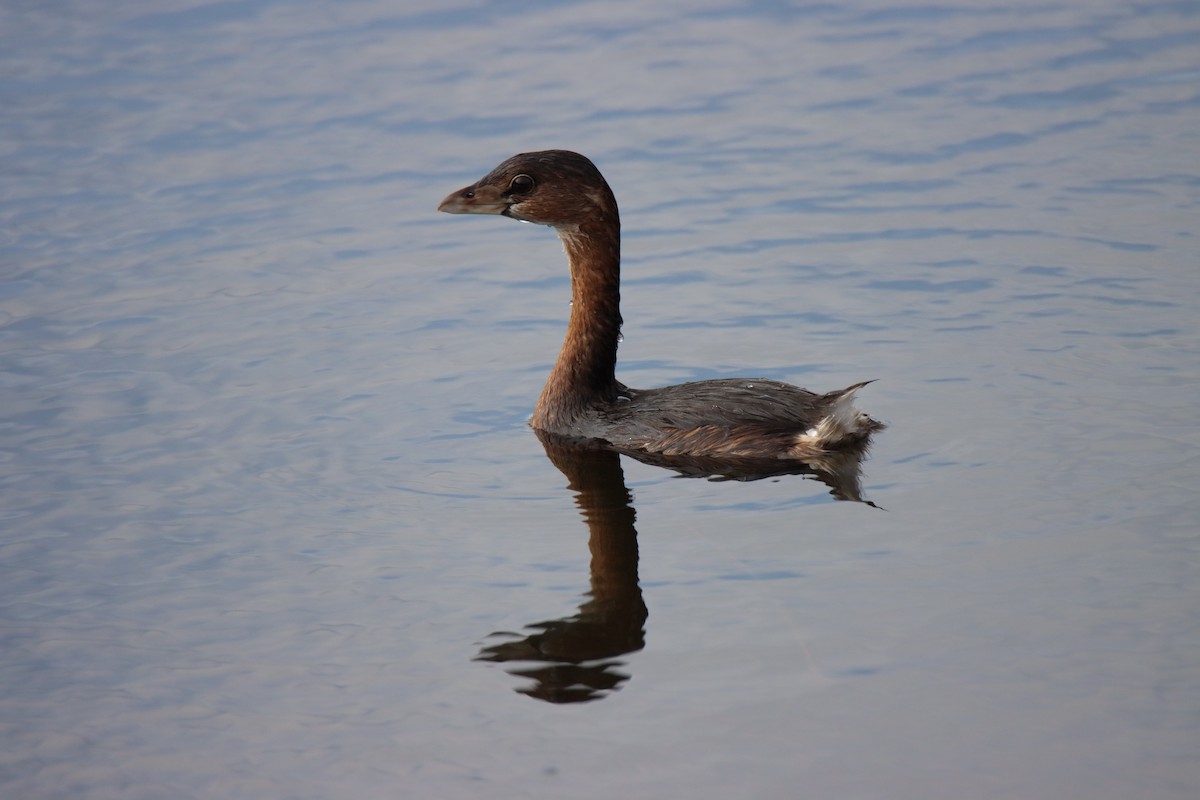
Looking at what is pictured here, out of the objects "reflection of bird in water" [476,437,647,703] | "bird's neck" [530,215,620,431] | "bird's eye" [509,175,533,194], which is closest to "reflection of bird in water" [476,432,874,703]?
"reflection of bird in water" [476,437,647,703]

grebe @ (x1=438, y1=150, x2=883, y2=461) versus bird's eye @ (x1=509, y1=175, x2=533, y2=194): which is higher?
bird's eye @ (x1=509, y1=175, x2=533, y2=194)

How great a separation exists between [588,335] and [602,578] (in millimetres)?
2465

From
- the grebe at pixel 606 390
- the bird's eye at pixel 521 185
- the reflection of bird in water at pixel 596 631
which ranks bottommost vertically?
the reflection of bird in water at pixel 596 631

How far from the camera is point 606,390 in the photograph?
9.57 m

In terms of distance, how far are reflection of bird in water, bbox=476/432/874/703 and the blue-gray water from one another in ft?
0.18

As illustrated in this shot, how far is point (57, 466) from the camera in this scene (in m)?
9.22

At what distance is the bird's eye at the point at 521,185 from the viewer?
9.45m

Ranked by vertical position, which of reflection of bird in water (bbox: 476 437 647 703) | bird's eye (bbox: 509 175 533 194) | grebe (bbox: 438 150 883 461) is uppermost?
bird's eye (bbox: 509 175 533 194)

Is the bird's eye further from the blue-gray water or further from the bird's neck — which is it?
the blue-gray water

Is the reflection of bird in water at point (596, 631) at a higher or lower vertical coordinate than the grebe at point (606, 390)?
lower

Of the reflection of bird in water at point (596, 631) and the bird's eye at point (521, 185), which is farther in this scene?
the bird's eye at point (521, 185)

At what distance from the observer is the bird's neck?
952 cm

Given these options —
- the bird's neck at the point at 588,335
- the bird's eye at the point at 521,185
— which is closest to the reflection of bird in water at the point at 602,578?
the bird's neck at the point at 588,335

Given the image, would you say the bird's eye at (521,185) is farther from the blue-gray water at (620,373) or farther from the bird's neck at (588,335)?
the blue-gray water at (620,373)
